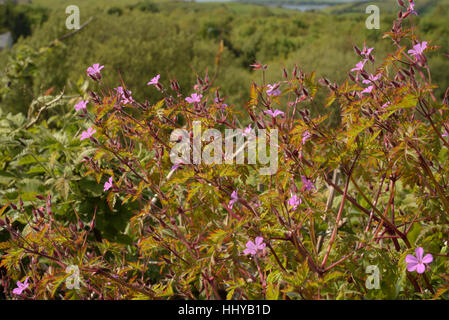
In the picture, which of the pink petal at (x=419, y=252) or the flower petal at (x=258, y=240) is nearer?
the pink petal at (x=419, y=252)

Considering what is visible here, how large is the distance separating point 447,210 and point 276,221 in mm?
482

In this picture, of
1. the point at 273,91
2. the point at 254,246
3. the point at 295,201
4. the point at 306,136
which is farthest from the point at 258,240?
the point at 273,91

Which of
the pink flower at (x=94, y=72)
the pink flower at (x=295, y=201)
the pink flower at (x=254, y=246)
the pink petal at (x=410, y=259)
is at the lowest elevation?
the pink flower at (x=254, y=246)

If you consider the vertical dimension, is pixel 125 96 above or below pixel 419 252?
above

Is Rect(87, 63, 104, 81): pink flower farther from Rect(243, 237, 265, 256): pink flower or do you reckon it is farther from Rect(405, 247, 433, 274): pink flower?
Rect(405, 247, 433, 274): pink flower

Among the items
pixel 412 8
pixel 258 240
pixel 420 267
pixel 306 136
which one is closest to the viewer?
pixel 420 267

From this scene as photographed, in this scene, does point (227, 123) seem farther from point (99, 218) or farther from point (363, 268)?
point (99, 218)

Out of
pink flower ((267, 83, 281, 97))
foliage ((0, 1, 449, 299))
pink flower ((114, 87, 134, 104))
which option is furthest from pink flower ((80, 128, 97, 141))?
pink flower ((267, 83, 281, 97))

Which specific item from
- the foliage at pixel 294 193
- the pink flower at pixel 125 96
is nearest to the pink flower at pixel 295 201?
the foliage at pixel 294 193

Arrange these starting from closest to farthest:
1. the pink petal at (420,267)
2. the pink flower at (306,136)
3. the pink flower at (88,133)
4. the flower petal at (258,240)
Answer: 1. the pink petal at (420,267)
2. the flower petal at (258,240)
3. the pink flower at (306,136)
4. the pink flower at (88,133)

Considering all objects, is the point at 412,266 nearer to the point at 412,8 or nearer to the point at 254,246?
the point at 254,246

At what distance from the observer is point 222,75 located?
Answer: 11859mm

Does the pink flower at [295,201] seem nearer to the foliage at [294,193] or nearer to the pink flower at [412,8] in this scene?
the foliage at [294,193]
